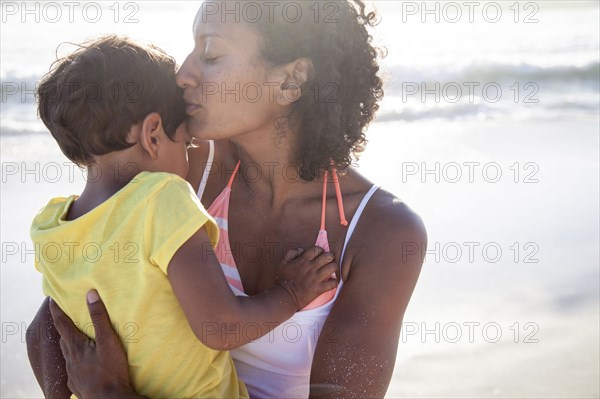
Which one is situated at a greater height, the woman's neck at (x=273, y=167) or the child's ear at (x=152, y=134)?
the child's ear at (x=152, y=134)

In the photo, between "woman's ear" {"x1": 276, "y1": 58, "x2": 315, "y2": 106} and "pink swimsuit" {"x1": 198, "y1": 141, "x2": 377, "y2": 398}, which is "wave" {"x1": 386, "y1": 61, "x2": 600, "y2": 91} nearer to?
"woman's ear" {"x1": 276, "y1": 58, "x2": 315, "y2": 106}

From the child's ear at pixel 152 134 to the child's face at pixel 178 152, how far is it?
5cm

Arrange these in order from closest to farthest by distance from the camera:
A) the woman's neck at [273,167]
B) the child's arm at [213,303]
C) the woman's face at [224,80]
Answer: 1. the child's arm at [213,303]
2. the woman's face at [224,80]
3. the woman's neck at [273,167]

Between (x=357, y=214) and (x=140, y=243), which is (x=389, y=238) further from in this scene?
(x=140, y=243)

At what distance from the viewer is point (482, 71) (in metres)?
11.8

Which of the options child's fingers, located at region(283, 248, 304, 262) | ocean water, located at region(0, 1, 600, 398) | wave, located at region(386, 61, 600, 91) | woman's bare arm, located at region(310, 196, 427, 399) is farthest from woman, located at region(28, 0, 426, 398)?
wave, located at region(386, 61, 600, 91)

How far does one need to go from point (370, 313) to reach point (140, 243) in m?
0.78

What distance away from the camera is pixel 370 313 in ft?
8.98

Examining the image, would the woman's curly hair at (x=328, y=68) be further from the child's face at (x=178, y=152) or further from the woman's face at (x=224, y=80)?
the child's face at (x=178, y=152)

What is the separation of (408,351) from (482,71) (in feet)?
26.3

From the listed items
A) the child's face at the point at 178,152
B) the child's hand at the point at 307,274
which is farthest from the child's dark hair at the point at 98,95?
the child's hand at the point at 307,274

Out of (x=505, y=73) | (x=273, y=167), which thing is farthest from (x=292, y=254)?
(x=505, y=73)

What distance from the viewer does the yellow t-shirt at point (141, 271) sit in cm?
236

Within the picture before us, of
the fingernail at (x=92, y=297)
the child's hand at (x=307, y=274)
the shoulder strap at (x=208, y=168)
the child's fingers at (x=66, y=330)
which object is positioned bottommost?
the child's fingers at (x=66, y=330)
